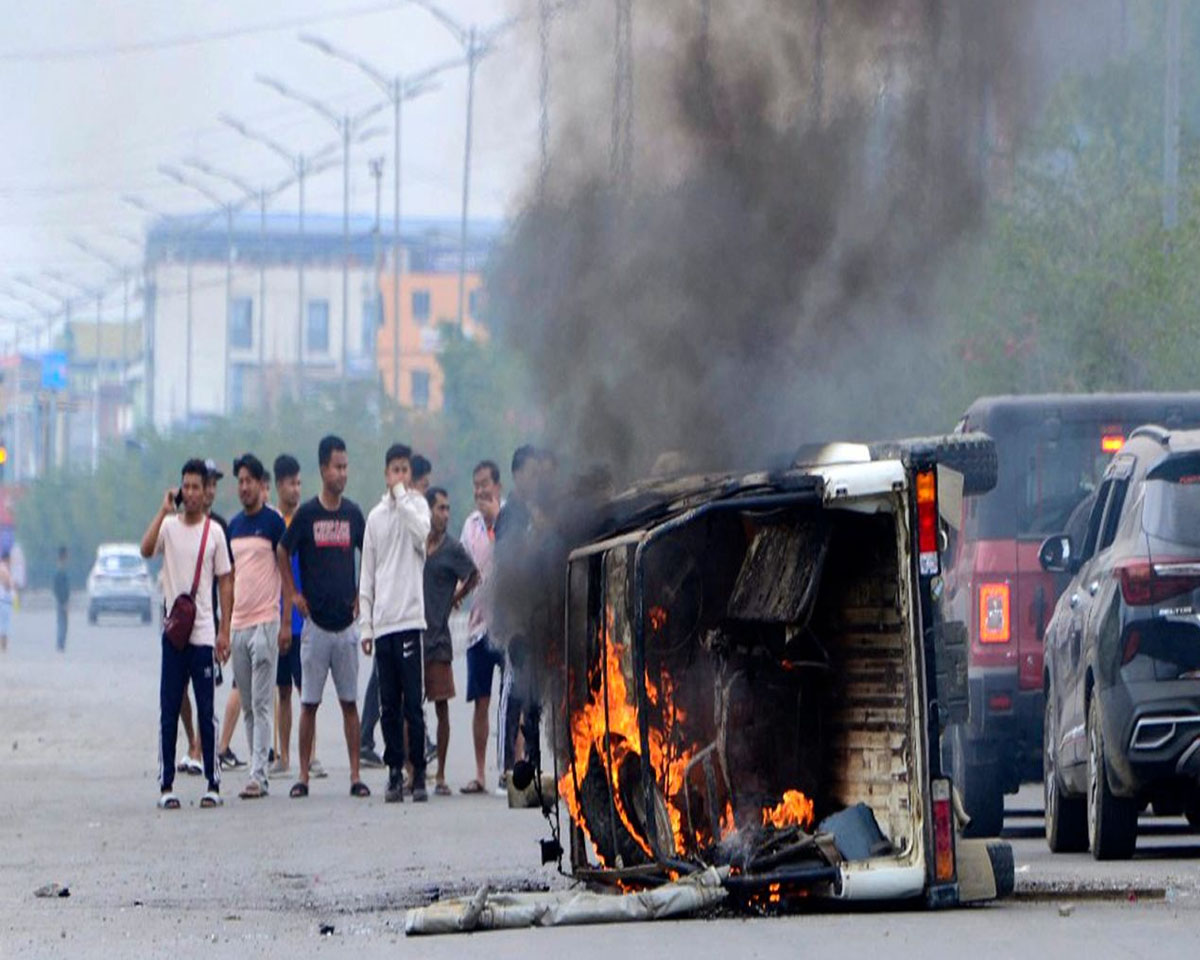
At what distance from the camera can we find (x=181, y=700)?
15883 millimetres

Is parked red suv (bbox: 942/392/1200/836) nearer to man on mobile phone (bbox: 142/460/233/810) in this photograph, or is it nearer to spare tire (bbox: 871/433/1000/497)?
spare tire (bbox: 871/433/1000/497)

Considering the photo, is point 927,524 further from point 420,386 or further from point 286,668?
point 420,386

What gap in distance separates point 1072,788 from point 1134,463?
151 cm

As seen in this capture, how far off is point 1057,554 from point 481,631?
5079 millimetres

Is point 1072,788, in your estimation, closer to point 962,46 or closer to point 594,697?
point 594,697

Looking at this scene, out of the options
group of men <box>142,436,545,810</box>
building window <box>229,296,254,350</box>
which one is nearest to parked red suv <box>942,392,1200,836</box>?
group of men <box>142,436,545,810</box>

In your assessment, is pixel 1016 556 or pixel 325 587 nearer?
pixel 1016 556

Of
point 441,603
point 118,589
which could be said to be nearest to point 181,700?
point 441,603

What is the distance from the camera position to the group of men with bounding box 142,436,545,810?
51.8ft

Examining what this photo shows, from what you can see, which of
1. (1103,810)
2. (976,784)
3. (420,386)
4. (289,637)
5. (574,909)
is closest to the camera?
(574,909)

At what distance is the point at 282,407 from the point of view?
80.8 meters


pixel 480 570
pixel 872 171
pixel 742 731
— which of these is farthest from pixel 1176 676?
pixel 480 570

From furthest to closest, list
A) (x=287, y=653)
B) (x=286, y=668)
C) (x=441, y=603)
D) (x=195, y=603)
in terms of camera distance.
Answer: (x=286, y=668), (x=287, y=653), (x=441, y=603), (x=195, y=603)

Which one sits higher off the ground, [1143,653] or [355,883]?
[1143,653]
